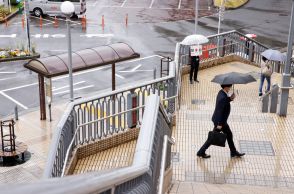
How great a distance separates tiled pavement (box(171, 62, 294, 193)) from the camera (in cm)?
918

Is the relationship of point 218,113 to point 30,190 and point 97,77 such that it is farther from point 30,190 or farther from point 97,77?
point 97,77

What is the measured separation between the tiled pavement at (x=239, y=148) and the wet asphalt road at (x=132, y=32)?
30.6 ft

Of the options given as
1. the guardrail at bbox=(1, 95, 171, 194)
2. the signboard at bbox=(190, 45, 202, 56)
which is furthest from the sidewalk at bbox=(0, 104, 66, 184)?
the guardrail at bbox=(1, 95, 171, 194)

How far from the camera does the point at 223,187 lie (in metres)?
8.53

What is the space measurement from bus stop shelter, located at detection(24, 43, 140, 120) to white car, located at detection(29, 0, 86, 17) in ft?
55.0

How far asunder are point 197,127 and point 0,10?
28.0m

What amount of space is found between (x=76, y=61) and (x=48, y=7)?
1875cm

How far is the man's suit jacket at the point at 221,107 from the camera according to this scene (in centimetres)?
938

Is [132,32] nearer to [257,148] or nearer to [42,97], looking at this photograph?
[42,97]

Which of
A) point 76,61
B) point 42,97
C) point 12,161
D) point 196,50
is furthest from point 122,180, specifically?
point 76,61

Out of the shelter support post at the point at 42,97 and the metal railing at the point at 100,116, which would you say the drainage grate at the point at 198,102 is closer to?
the metal railing at the point at 100,116

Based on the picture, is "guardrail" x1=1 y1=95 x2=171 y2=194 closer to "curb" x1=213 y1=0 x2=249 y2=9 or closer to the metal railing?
the metal railing

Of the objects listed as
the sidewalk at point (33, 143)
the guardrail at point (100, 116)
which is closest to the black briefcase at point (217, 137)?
the guardrail at point (100, 116)

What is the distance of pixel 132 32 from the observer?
33531mm
